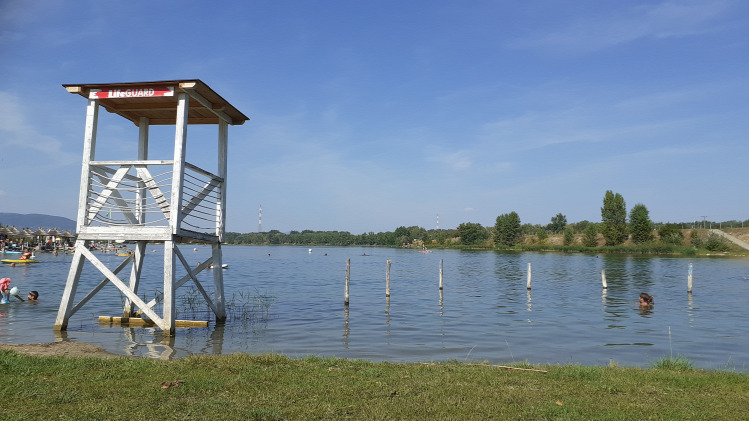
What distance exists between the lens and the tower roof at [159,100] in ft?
48.8

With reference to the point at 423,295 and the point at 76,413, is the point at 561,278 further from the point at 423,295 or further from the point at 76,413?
the point at 76,413

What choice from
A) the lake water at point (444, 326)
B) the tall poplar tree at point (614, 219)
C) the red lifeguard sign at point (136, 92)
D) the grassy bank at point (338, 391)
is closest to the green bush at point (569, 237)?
the tall poplar tree at point (614, 219)

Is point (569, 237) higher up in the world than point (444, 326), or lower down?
higher up

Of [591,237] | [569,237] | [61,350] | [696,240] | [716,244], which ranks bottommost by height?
[61,350]

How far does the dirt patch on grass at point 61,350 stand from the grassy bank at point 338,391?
53.2 inches

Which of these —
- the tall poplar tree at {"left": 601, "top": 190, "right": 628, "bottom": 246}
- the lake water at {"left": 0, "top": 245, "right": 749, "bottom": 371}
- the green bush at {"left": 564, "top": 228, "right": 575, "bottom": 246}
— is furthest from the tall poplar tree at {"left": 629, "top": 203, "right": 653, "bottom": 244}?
the lake water at {"left": 0, "top": 245, "right": 749, "bottom": 371}

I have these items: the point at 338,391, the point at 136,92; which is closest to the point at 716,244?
the point at 136,92

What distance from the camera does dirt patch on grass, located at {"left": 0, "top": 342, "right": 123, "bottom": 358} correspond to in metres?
11.0

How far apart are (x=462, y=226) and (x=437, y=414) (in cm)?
16136

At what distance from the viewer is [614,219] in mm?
115188

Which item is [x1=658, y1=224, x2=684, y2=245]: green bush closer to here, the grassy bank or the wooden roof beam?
the wooden roof beam

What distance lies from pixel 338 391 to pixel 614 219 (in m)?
120

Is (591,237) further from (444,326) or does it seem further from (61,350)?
(61,350)

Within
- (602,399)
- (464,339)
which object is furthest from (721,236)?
(602,399)
